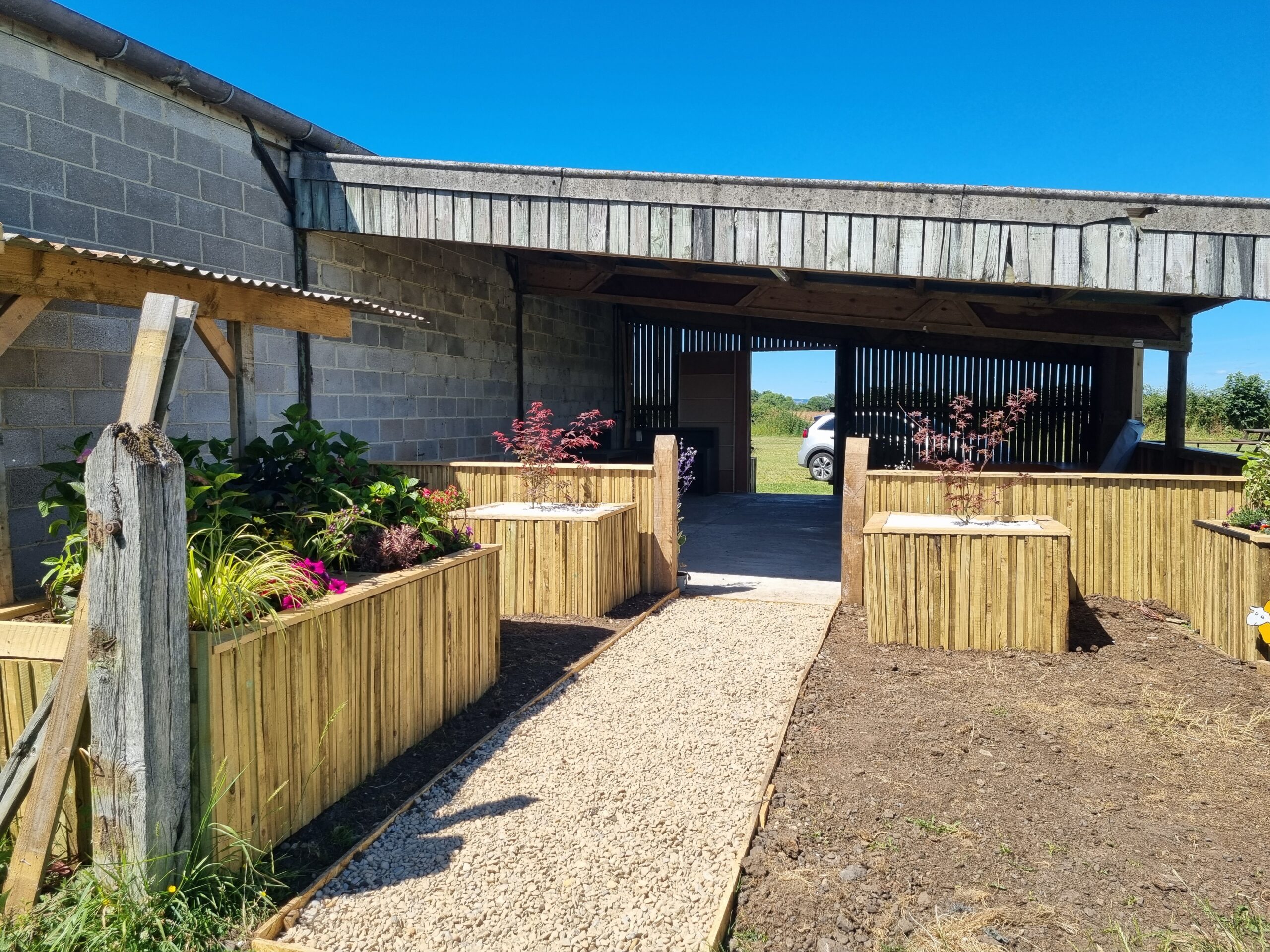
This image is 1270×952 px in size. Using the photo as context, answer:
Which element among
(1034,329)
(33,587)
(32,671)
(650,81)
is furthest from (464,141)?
(32,671)

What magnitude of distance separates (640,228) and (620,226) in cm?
15

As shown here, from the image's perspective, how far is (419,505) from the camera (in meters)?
4.15

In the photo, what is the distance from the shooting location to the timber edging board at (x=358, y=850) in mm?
2223

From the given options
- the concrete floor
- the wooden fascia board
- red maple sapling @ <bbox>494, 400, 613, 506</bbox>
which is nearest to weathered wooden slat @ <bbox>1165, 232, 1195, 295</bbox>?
the concrete floor

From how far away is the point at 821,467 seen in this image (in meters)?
17.0

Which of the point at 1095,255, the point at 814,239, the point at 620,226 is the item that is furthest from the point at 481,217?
the point at 1095,255

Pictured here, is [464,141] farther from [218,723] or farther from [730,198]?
[218,723]

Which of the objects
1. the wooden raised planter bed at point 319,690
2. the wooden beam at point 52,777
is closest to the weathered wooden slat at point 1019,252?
the wooden raised planter bed at point 319,690

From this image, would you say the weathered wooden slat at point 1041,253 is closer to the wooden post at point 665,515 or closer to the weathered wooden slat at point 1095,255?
the weathered wooden slat at point 1095,255

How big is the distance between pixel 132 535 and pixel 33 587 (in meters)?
3.19

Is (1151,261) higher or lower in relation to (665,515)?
higher

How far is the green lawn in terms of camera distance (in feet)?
50.4

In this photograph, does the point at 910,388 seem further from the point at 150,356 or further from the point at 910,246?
the point at 150,356

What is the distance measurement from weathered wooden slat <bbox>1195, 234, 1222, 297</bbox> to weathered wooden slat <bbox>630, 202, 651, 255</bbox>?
340 cm
